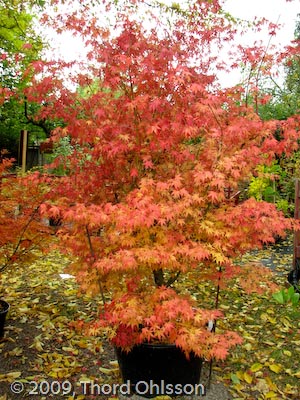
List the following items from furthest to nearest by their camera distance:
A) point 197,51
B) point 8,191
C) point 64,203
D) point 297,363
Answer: point 8,191 < point 297,363 < point 197,51 < point 64,203

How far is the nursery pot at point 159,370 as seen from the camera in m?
2.83

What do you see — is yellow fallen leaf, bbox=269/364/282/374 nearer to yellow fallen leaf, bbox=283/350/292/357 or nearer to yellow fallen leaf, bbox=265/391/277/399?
yellow fallen leaf, bbox=283/350/292/357

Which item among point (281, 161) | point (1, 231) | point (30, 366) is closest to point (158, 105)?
point (1, 231)

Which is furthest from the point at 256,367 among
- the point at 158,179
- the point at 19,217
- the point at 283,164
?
the point at 283,164

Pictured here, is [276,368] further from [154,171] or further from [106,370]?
[154,171]

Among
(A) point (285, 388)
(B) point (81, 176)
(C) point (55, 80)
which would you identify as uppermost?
(C) point (55, 80)

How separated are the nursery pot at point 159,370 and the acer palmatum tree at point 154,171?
0.52 feet

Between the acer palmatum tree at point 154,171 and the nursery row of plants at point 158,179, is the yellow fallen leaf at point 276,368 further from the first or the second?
the acer palmatum tree at point 154,171

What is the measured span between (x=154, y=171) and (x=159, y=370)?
1498mm

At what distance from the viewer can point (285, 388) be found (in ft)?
10.1

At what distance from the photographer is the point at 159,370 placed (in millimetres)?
2863

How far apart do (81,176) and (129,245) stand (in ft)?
2.95

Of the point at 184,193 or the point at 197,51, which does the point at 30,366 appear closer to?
the point at 184,193

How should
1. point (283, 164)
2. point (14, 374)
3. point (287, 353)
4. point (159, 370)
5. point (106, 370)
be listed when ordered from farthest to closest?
point (283, 164)
point (287, 353)
point (106, 370)
point (14, 374)
point (159, 370)
